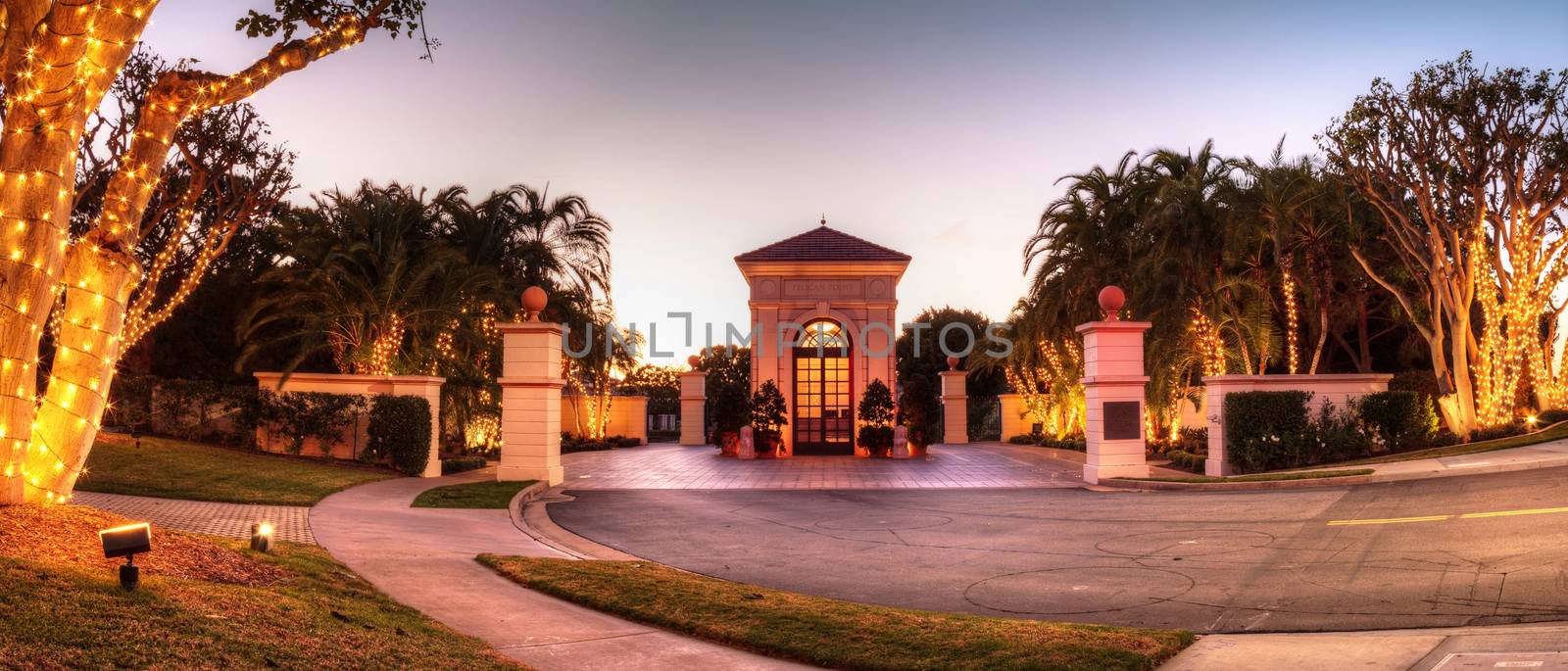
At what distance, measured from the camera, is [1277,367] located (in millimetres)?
27344

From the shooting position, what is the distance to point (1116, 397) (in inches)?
708

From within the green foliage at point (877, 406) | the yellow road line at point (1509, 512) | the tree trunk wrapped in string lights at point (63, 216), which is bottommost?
the yellow road line at point (1509, 512)

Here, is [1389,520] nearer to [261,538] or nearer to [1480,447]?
[1480,447]

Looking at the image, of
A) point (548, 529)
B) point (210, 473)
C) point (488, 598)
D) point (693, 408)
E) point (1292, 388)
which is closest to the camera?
point (488, 598)

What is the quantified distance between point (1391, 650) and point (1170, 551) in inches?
162

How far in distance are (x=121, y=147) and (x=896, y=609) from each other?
17548 millimetres

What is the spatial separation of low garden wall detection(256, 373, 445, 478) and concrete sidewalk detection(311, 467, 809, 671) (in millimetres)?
6565

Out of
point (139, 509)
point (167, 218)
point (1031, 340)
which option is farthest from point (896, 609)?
point (167, 218)

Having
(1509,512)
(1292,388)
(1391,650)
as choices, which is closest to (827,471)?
(1292,388)

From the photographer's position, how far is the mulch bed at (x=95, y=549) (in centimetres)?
618

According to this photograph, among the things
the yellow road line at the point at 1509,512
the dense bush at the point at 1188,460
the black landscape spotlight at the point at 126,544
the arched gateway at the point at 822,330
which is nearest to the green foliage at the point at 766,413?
the arched gateway at the point at 822,330

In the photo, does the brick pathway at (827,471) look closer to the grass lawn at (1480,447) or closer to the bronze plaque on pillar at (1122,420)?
the bronze plaque on pillar at (1122,420)

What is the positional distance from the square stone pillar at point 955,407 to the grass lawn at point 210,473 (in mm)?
23583

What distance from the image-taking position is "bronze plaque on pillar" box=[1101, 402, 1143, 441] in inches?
697
